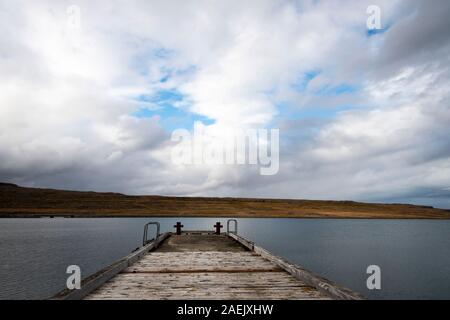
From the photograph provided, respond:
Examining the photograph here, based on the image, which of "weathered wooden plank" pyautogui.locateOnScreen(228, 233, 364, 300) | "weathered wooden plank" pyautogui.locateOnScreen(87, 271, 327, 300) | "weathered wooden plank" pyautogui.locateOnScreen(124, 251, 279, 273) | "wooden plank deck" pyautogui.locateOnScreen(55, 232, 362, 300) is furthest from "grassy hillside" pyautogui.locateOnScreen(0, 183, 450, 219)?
"weathered wooden plank" pyautogui.locateOnScreen(87, 271, 327, 300)

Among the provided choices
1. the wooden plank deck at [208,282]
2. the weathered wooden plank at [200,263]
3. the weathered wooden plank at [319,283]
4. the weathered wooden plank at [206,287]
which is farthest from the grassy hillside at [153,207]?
the weathered wooden plank at [206,287]

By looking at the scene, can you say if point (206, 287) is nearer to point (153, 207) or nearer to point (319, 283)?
point (319, 283)

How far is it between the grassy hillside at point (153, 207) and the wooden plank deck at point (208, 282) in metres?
111

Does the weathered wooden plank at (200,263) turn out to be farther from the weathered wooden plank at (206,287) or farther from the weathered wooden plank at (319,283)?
the weathered wooden plank at (206,287)

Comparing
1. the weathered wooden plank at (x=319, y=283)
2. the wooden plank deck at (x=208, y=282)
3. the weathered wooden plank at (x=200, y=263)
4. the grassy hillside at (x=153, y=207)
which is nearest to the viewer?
the weathered wooden plank at (x=319, y=283)

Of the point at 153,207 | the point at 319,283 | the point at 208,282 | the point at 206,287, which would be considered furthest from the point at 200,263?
the point at 153,207

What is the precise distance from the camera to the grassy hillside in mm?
131375

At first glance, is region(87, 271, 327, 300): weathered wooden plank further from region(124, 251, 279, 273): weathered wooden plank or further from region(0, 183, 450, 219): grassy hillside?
region(0, 183, 450, 219): grassy hillside

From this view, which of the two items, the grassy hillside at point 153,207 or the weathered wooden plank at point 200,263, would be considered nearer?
the weathered wooden plank at point 200,263

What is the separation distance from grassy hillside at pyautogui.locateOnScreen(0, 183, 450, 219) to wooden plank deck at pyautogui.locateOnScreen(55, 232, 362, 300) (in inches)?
4353

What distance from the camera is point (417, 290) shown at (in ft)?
67.6

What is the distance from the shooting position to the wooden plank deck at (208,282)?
733 cm
